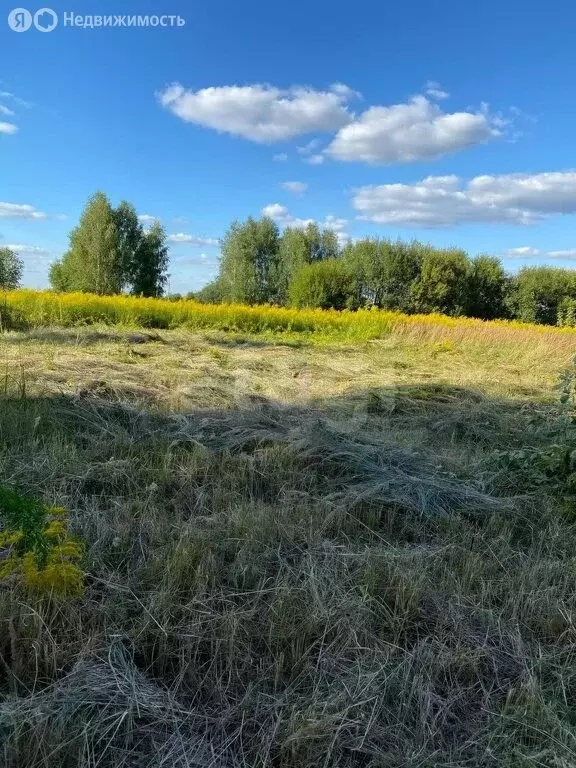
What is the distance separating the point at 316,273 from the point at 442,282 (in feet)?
22.2

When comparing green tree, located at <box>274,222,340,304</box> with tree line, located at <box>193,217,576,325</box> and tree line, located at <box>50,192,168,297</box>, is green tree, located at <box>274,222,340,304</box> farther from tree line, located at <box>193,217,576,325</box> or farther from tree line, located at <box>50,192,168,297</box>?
tree line, located at <box>50,192,168,297</box>

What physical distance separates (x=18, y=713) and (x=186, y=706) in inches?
17.4

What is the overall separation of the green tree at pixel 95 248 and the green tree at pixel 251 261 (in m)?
7.24

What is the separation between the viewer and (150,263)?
36781 millimetres

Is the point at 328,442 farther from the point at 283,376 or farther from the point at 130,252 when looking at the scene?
the point at 130,252

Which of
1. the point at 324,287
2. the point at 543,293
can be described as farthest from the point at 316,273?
the point at 543,293

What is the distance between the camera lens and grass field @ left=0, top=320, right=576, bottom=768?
4.54ft

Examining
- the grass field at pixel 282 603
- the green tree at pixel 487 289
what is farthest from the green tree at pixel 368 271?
the grass field at pixel 282 603

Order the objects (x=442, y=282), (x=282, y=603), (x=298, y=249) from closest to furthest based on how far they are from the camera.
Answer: (x=282, y=603)
(x=442, y=282)
(x=298, y=249)

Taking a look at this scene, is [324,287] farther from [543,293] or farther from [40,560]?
[40,560]

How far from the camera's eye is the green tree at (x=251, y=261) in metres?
33.4

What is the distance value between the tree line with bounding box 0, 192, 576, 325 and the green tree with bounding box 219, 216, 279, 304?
0.07 metres

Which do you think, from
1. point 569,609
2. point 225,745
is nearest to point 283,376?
point 569,609

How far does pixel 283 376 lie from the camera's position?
6926 mm
